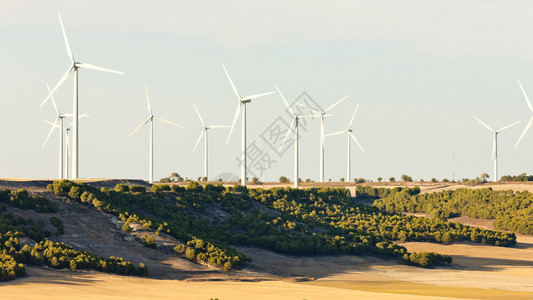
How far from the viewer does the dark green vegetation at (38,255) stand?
135 ft

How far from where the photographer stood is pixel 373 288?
4747cm

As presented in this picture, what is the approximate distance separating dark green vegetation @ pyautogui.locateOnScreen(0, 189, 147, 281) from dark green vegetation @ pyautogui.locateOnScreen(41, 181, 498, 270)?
8.29 m

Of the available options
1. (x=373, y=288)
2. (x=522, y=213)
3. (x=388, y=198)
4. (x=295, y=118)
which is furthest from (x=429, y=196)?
(x=373, y=288)

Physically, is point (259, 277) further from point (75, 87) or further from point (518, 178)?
point (518, 178)

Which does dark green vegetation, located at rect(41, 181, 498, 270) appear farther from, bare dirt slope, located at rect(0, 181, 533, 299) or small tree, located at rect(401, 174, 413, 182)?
small tree, located at rect(401, 174, 413, 182)

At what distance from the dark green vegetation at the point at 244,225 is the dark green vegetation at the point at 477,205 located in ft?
61.0

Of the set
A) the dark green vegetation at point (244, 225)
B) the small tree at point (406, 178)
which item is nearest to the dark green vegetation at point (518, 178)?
the small tree at point (406, 178)

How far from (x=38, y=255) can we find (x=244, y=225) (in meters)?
31.1

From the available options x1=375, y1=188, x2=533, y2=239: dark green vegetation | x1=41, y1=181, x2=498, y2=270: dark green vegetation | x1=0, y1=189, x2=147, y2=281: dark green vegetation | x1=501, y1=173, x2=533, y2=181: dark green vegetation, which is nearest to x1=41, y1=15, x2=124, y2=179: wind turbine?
x1=41, y1=181, x2=498, y2=270: dark green vegetation

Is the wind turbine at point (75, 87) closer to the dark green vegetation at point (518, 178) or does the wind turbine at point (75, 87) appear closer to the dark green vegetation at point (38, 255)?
the dark green vegetation at point (38, 255)

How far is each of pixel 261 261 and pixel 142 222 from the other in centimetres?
1035

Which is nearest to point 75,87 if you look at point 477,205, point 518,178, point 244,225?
point 244,225

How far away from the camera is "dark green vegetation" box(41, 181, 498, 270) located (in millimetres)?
59438

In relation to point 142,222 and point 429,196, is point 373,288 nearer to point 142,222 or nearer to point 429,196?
point 142,222
